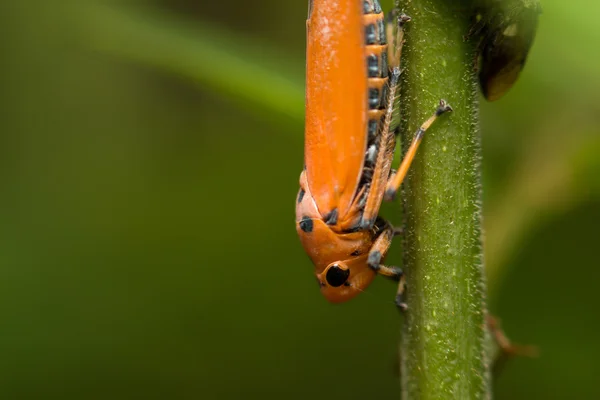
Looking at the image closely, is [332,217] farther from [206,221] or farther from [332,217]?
[206,221]

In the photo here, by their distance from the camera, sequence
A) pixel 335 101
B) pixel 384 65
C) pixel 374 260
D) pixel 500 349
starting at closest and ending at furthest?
1. pixel 384 65
2. pixel 335 101
3. pixel 374 260
4. pixel 500 349

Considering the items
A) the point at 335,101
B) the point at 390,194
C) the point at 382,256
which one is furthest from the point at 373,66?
the point at 382,256

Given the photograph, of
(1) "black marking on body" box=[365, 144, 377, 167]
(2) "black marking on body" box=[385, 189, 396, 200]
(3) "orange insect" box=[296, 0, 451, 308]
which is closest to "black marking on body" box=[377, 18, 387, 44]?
(3) "orange insect" box=[296, 0, 451, 308]

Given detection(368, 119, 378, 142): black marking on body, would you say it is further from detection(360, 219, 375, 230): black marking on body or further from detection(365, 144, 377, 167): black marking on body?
detection(360, 219, 375, 230): black marking on body

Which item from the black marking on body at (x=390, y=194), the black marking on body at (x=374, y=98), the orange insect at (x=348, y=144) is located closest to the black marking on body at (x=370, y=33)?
the orange insect at (x=348, y=144)

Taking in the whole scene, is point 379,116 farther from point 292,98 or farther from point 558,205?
point 558,205

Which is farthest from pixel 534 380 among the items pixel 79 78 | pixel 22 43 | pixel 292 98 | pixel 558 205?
pixel 22 43

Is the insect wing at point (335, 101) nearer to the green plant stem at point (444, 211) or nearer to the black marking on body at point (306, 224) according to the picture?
the black marking on body at point (306, 224)

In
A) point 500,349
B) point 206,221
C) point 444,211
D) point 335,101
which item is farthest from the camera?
point 206,221
